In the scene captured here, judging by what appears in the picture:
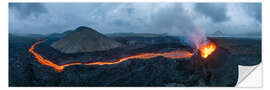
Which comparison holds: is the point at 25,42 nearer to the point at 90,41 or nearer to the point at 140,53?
the point at 90,41

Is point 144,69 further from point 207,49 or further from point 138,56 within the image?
point 207,49

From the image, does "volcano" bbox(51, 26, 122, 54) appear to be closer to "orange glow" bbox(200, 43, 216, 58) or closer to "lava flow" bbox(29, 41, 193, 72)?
"lava flow" bbox(29, 41, 193, 72)

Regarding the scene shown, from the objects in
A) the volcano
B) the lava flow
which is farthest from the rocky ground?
the volcano

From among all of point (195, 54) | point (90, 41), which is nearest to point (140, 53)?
point (195, 54)

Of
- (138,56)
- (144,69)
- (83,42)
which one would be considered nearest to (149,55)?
(138,56)

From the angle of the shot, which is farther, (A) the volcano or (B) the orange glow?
(A) the volcano

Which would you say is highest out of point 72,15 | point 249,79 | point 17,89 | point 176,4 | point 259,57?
point 176,4

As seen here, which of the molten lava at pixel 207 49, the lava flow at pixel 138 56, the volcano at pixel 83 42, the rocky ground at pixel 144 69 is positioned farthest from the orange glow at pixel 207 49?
the volcano at pixel 83 42

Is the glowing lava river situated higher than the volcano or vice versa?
the volcano
